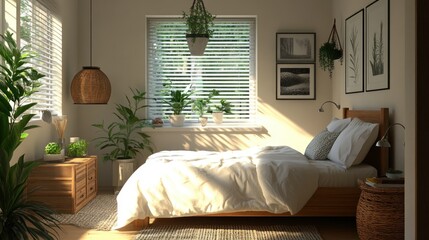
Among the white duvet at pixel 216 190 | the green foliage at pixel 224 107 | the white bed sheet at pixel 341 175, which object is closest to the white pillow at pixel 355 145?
the white bed sheet at pixel 341 175

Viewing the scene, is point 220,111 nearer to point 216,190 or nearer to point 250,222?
point 250,222

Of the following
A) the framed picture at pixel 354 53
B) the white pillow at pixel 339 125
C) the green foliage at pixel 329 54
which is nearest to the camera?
the white pillow at pixel 339 125

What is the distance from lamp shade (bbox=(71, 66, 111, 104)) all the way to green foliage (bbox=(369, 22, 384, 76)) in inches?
123

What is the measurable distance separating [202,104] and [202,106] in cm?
3

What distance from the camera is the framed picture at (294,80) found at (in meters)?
6.78

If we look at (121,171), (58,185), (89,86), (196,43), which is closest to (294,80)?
(196,43)

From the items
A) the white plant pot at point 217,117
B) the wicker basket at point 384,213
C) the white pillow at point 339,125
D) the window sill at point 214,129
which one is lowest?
the wicker basket at point 384,213

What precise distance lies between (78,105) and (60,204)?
1.97 meters

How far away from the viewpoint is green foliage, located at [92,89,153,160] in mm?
6484

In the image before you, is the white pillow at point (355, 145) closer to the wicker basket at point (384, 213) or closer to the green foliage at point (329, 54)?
the wicker basket at point (384, 213)

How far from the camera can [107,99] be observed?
20.9 feet

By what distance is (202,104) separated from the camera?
6.83 meters

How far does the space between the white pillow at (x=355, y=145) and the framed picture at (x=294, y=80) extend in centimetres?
205

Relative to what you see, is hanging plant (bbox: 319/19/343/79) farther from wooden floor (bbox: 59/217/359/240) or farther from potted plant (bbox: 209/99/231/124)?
wooden floor (bbox: 59/217/359/240)
